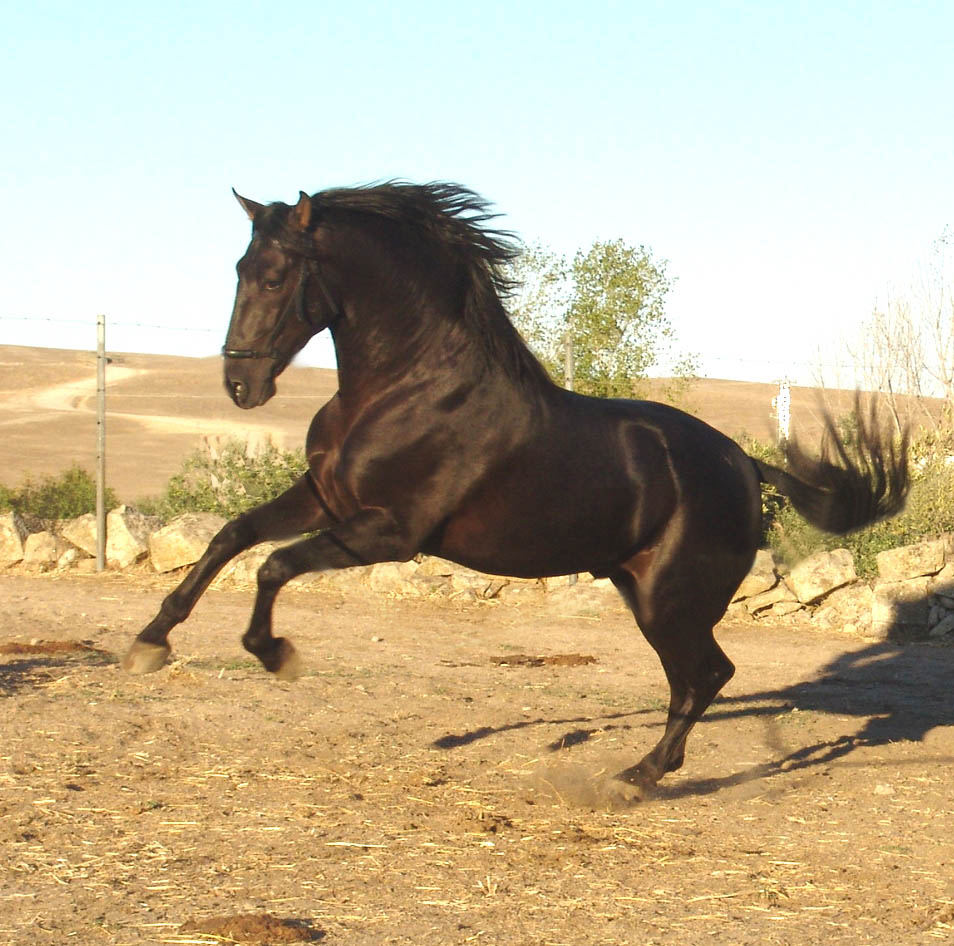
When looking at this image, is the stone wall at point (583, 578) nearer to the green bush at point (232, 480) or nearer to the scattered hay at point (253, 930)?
the green bush at point (232, 480)

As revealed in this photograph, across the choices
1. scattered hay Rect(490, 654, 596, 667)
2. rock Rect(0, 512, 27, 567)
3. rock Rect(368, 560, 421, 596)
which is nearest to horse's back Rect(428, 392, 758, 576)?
scattered hay Rect(490, 654, 596, 667)

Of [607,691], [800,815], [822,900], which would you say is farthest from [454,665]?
[822,900]

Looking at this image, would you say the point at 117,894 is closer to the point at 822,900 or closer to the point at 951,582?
the point at 822,900

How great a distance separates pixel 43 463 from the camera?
3422cm

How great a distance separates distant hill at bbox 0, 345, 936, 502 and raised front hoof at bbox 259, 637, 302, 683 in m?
15.2

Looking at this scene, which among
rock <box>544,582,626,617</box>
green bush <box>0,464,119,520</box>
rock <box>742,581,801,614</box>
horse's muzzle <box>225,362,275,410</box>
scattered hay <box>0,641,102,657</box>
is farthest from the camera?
green bush <box>0,464,119,520</box>

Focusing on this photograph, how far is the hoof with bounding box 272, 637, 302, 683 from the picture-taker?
5047 mm

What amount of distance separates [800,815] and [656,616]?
0.99 meters

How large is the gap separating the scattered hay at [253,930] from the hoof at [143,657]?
142 centimetres

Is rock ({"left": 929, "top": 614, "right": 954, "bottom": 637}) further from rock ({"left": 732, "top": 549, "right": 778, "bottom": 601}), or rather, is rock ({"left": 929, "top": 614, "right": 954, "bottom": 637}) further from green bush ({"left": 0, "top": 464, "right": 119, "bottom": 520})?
green bush ({"left": 0, "top": 464, "right": 119, "bottom": 520})

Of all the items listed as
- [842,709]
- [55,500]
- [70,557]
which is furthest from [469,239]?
[55,500]

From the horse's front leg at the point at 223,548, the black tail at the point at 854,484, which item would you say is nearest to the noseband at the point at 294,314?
the horse's front leg at the point at 223,548

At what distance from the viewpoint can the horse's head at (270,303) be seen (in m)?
4.84

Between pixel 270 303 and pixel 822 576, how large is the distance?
7.57m
